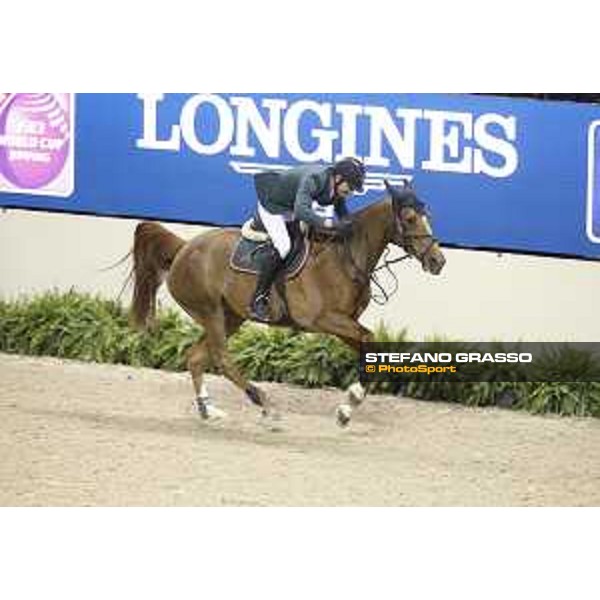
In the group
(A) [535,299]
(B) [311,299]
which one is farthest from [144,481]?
(A) [535,299]

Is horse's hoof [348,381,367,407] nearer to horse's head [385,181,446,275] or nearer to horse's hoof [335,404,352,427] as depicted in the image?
horse's hoof [335,404,352,427]

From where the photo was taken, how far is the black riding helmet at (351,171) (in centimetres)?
414

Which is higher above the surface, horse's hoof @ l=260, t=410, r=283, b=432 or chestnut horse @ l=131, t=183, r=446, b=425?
chestnut horse @ l=131, t=183, r=446, b=425

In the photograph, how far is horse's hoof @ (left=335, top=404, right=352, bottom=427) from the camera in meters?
4.20

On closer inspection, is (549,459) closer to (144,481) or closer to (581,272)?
(581,272)

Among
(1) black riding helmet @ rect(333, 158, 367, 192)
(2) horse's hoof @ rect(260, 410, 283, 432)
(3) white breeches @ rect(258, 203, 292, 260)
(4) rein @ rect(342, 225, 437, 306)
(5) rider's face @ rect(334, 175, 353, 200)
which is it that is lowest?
(2) horse's hoof @ rect(260, 410, 283, 432)

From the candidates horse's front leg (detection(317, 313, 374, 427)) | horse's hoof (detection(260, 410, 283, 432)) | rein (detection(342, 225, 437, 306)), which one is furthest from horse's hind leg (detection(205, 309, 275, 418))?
rein (detection(342, 225, 437, 306))

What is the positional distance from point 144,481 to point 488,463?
104 centimetres

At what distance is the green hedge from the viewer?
163 inches

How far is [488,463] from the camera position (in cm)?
419

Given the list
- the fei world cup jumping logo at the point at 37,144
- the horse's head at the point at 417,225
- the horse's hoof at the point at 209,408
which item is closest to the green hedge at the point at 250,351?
the horse's hoof at the point at 209,408

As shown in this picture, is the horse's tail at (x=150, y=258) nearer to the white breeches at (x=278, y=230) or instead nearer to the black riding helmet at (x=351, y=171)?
the white breeches at (x=278, y=230)

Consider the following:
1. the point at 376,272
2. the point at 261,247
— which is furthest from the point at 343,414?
the point at 261,247

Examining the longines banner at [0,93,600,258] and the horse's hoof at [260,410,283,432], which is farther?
the horse's hoof at [260,410,283,432]
